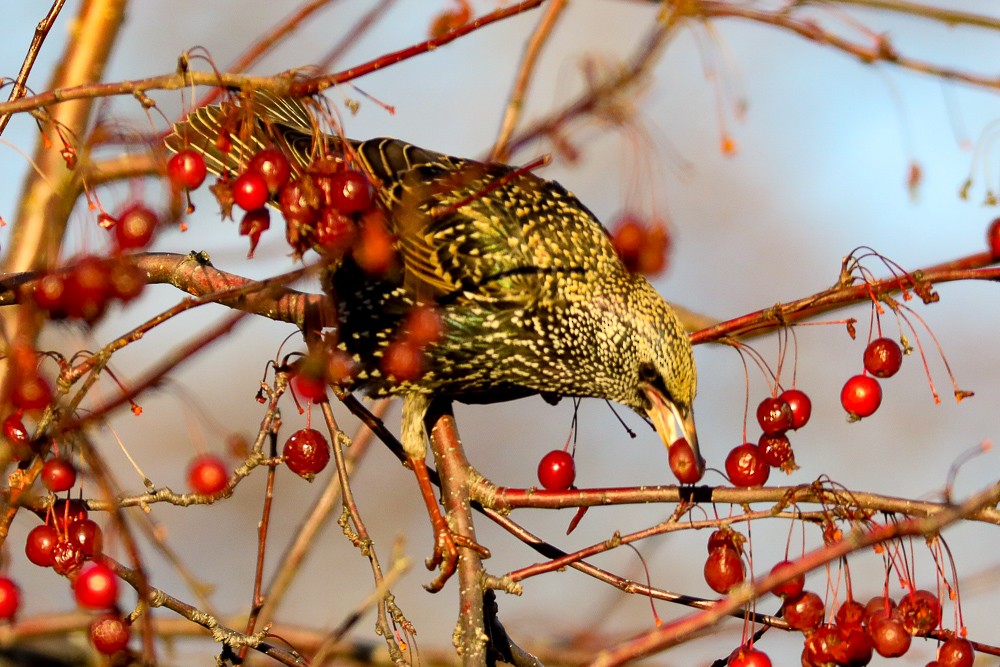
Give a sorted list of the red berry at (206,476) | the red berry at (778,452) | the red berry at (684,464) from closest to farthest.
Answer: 1. the red berry at (206,476)
2. the red berry at (684,464)
3. the red berry at (778,452)

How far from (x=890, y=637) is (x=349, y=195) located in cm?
135

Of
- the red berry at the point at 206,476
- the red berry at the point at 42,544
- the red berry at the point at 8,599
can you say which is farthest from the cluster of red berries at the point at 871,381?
the red berry at the point at 8,599

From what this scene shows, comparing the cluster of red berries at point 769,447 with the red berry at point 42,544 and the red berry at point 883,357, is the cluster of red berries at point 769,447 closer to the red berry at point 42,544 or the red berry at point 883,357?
the red berry at point 883,357

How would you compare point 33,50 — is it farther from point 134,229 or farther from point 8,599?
point 8,599

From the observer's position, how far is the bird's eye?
12.1 ft

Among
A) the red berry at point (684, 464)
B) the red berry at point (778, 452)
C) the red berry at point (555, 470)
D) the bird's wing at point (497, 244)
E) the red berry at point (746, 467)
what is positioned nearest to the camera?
the red berry at point (684, 464)

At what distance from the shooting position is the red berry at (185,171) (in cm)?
221

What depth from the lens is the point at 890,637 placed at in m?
2.25

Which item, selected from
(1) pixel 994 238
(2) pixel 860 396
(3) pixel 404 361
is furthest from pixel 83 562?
(1) pixel 994 238

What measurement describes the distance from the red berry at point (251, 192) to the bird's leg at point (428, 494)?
3.98 ft

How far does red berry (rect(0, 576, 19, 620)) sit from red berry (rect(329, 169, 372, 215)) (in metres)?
1.09

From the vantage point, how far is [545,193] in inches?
163

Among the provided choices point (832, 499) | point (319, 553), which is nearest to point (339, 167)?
point (832, 499)

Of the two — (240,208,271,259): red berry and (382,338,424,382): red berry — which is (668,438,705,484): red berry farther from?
(240,208,271,259): red berry
